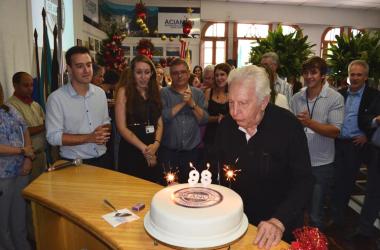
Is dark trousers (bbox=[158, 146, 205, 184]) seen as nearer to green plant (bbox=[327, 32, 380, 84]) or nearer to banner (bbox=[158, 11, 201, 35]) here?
green plant (bbox=[327, 32, 380, 84])

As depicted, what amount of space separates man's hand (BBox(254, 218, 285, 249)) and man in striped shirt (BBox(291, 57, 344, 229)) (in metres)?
1.70

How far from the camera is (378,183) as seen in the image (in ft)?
10.2

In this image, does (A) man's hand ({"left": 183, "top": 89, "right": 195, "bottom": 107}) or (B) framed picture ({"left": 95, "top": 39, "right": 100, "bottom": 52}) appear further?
(B) framed picture ({"left": 95, "top": 39, "right": 100, "bottom": 52})

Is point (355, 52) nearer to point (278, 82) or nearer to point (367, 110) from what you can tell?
point (367, 110)

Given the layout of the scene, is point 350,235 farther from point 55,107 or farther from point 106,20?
point 106,20

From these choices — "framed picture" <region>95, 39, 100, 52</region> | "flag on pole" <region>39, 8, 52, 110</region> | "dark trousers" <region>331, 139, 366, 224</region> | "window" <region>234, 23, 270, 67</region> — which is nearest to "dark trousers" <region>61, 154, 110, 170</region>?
"flag on pole" <region>39, 8, 52, 110</region>

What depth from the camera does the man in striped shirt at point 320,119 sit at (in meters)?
2.77

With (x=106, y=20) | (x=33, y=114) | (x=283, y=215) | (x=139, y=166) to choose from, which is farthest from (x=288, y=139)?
(x=106, y=20)

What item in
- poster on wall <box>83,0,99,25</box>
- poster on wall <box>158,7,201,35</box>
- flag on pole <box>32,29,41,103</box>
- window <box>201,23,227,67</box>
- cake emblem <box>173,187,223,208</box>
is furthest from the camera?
window <box>201,23,227,67</box>

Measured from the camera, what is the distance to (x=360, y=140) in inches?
134

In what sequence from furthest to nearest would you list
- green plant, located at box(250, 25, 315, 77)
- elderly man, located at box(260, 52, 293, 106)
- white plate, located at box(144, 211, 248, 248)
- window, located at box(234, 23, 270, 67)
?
window, located at box(234, 23, 270, 67), green plant, located at box(250, 25, 315, 77), elderly man, located at box(260, 52, 293, 106), white plate, located at box(144, 211, 248, 248)

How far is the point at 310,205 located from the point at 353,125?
1069 millimetres

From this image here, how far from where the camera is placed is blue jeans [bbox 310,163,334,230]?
2.88 m

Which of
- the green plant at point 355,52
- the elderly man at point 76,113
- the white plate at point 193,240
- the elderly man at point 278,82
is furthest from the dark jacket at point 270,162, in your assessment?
the green plant at point 355,52
